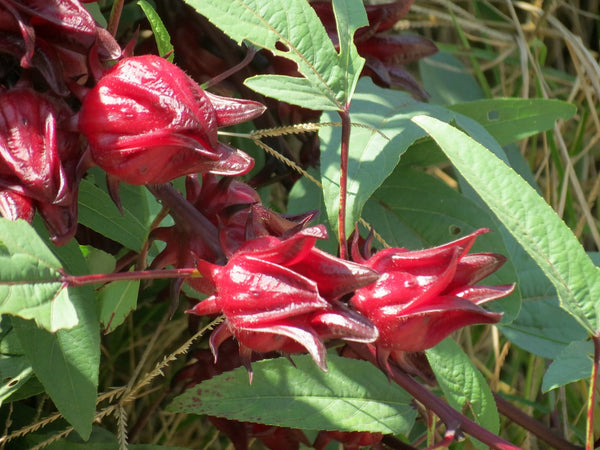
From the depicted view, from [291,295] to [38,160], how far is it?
15cm

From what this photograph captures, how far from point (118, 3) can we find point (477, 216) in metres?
0.36

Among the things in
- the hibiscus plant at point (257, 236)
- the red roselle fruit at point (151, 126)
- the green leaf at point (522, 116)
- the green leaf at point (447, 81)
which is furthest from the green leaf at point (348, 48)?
the green leaf at point (447, 81)

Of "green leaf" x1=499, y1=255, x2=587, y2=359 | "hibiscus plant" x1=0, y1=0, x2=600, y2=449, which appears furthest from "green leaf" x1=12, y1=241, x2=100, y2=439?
"green leaf" x1=499, y1=255, x2=587, y2=359

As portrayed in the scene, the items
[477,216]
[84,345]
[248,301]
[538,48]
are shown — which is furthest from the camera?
[538,48]

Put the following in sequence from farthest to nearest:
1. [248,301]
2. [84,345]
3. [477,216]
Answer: [477,216] → [84,345] → [248,301]

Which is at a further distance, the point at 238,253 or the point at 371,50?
the point at 371,50

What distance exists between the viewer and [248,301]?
1.36ft

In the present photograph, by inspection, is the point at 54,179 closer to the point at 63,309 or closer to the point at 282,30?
the point at 63,309

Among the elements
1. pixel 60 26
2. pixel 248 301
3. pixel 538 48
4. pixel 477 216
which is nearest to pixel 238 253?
pixel 248 301

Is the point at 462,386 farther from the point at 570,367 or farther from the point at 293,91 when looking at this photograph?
the point at 293,91

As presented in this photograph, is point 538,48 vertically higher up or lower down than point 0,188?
lower down

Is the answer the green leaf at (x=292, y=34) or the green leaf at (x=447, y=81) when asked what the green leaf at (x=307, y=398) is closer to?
the green leaf at (x=292, y=34)

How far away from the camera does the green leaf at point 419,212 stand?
74cm

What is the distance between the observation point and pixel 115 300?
0.61m
